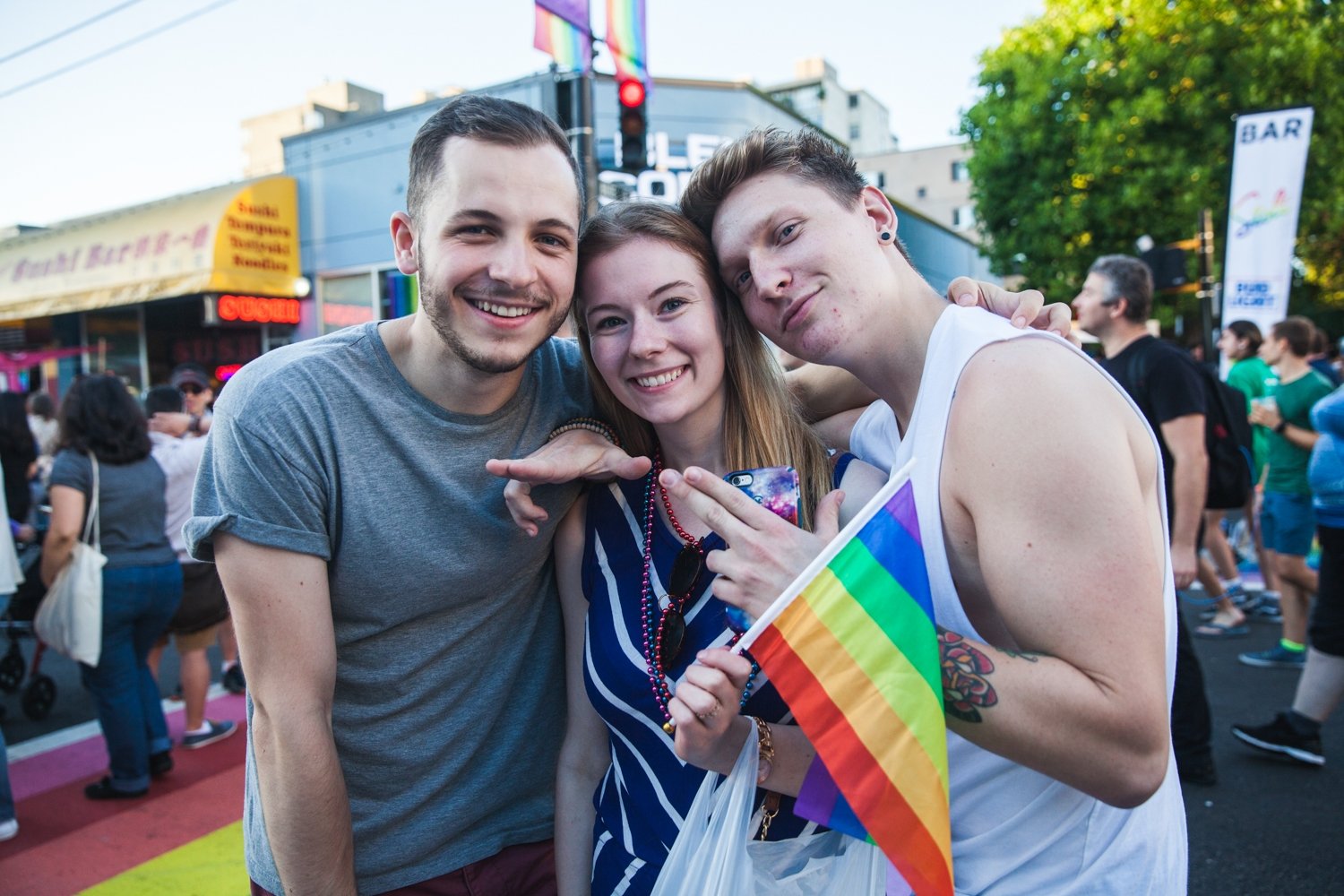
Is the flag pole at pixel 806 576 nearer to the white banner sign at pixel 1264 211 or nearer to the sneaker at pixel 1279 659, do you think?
the sneaker at pixel 1279 659

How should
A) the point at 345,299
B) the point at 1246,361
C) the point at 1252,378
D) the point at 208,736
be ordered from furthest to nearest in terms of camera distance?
the point at 345,299 < the point at 1246,361 < the point at 1252,378 < the point at 208,736

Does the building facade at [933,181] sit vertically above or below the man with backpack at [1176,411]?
above

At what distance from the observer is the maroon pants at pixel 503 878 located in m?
1.93

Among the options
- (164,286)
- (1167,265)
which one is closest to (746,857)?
(1167,265)

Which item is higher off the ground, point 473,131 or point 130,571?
point 473,131

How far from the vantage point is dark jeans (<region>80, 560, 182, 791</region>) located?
4281 millimetres

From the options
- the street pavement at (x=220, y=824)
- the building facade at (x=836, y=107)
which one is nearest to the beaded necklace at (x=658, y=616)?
the street pavement at (x=220, y=824)

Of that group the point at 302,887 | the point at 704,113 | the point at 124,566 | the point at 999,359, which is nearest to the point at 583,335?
the point at 999,359

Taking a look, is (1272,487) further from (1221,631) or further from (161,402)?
(161,402)

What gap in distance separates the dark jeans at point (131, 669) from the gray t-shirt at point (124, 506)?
0.08m

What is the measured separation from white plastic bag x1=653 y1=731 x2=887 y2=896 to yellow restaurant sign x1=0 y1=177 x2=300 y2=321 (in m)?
13.7

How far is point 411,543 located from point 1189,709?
151 inches

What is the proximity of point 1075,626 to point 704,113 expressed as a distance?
15075mm

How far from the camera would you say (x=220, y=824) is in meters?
4.00
